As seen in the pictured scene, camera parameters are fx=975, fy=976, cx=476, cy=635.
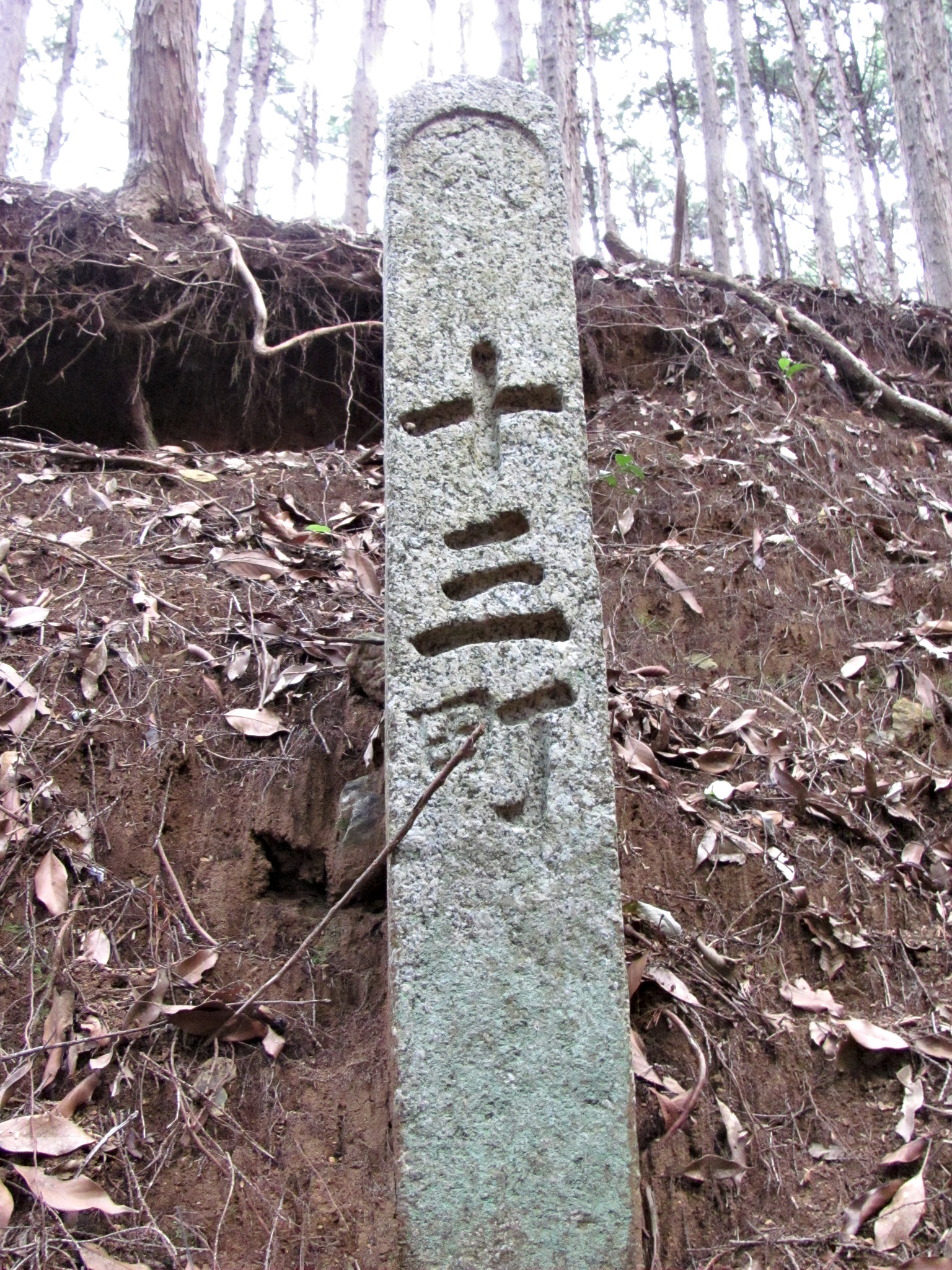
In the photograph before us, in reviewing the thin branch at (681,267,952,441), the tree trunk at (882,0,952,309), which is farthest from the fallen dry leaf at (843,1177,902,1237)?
the tree trunk at (882,0,952,309)

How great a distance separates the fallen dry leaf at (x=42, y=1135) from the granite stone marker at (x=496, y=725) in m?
0.62

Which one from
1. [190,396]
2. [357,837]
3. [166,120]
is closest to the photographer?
[357,837]

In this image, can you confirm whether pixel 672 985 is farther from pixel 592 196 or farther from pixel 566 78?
pixel 592 196

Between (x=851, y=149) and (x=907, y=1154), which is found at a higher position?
(x=851, y=149)

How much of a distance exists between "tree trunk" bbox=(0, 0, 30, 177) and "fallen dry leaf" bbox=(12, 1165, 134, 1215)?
32.6 feet

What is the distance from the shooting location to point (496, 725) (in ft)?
6.22

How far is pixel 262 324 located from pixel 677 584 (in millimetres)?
2153

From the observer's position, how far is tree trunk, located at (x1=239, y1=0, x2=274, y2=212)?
12539 mm

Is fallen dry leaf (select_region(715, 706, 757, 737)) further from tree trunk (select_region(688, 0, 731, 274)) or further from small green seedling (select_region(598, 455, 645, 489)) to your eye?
tree trunk (select_region(688, 0, 731, 274))

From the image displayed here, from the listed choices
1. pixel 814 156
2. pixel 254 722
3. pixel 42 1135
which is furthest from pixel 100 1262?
pixel 814 156

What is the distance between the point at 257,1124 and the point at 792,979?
1.26m

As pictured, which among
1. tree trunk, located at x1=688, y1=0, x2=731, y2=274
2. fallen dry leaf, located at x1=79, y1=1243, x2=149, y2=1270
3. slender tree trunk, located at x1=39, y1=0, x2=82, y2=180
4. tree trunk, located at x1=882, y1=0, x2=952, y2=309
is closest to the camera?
fallen dry leaf, located at x1=79, y1=1243, x2=149, y2=1270

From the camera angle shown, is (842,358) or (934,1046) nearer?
(934,1046)

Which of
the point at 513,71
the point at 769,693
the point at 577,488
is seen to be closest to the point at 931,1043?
the point at 769,693
